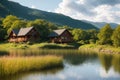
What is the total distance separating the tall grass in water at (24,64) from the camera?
29.4 metres

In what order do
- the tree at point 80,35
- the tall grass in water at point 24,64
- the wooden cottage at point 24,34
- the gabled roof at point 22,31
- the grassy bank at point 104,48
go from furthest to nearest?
1. the tree at point 80,35
2. the wooden cottage at point 24,34
3. the gabled roof at point 22,31
4. the grassy bank at point 104,48
5. the tall grass in water at point 24,64

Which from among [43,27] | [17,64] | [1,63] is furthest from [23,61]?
[43,27]

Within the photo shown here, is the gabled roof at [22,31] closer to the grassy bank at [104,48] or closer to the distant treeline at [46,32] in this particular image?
the distant treeline at [46,32]

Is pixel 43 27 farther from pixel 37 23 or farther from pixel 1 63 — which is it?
pixel 1 63

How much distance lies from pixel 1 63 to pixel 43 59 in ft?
29.8

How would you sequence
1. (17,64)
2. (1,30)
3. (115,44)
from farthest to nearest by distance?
(1,30), (115,44), (17,64)

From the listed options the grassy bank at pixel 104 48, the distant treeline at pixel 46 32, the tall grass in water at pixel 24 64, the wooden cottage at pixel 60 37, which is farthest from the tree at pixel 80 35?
the tall grass in water at pixel 24 64

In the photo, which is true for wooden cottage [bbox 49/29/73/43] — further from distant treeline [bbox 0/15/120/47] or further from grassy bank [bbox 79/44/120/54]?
grassy bank [bbox 79/44/120/54]

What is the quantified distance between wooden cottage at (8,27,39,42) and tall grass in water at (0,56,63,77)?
75.0 meters

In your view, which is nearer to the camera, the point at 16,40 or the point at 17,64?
the point at 17,64

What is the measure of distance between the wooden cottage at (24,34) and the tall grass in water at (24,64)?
75.0 metres

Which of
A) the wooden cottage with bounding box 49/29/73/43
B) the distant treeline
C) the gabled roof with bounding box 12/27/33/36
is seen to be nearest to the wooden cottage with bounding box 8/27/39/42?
the gabled roof with bounding box 12/27/33/36

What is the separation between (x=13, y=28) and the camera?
12006 cm

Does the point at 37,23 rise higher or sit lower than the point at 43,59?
higher
